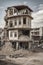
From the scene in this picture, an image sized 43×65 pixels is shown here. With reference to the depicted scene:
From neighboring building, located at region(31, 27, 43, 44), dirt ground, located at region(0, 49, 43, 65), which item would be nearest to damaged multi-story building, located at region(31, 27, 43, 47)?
neighboring building, located at region(31, 27, 43, 44)

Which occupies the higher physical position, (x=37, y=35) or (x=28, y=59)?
(x=37, y=35)

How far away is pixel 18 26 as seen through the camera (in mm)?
2832

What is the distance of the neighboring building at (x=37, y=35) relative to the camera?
273 centimetres

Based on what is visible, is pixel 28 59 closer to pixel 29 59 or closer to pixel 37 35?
pixel 29 59

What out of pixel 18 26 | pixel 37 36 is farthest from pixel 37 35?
pixel 18 26

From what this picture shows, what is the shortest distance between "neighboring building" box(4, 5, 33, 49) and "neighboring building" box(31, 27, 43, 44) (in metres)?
0.07

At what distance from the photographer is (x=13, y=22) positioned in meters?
2.87

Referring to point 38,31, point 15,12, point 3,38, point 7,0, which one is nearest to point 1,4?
point 7,0

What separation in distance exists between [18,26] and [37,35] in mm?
368

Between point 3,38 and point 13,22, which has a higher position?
point 13,22

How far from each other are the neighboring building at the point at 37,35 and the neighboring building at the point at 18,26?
0.07m

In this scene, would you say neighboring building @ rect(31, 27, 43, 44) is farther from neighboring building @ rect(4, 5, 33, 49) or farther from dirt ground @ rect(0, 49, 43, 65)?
dirt ground @ rect(0, 49, 43, 65)

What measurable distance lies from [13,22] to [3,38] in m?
0.34

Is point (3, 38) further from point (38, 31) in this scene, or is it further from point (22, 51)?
point (38, 31)
